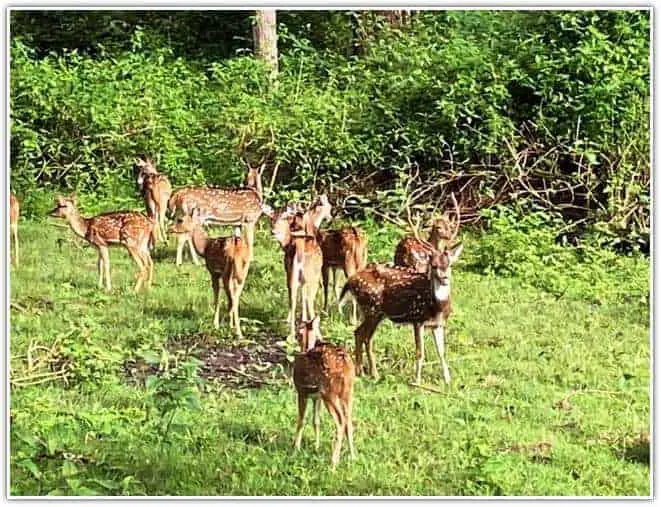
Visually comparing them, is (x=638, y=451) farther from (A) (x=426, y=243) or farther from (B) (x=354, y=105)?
(B) (x=354, y=105)

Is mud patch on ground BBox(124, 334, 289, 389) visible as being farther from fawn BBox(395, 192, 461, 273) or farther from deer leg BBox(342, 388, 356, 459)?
fawn BBox(395, 192, 461, 273)

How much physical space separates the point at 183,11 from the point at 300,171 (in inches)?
15.7

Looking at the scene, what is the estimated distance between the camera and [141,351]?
2.86 metres

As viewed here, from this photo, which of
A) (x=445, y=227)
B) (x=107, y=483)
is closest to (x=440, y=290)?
(x=445, y=227)

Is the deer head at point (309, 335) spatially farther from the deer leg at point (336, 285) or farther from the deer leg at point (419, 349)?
the deer leg at point (419, 349)

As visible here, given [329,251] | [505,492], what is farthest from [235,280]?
[505,492]

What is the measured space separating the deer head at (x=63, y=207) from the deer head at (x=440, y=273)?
2.42ft

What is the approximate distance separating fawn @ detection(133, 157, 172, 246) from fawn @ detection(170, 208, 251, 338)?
1.2 inches

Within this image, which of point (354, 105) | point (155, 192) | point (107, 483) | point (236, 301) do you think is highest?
point (354, 105)

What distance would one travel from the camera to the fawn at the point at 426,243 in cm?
286

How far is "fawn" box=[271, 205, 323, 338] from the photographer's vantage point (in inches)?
114

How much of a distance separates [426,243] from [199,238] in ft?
1.51

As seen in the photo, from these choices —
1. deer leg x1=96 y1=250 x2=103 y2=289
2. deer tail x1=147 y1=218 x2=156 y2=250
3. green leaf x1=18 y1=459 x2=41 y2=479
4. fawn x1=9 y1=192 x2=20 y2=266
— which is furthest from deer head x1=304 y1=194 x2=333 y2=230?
green leaf x1=18 y1=459 x2=41 y2=479

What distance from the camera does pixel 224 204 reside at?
9.70 feet
